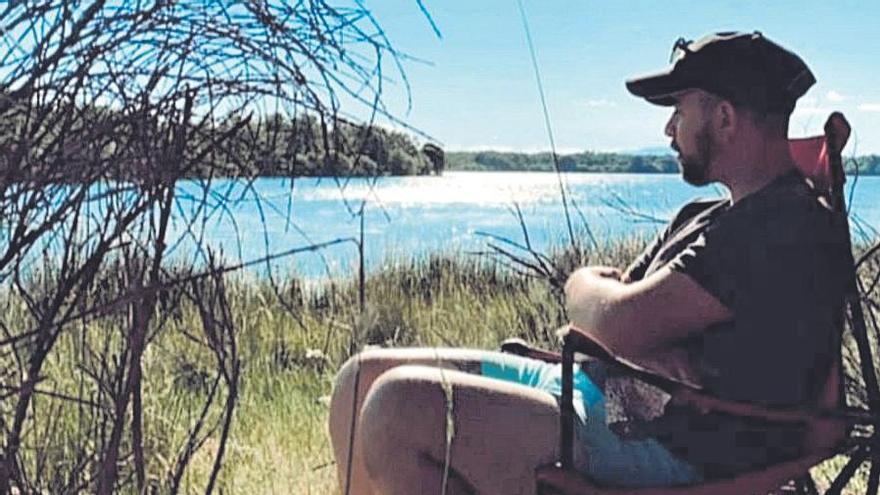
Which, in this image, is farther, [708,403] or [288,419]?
[288,419]

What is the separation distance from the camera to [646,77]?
2.44 meters

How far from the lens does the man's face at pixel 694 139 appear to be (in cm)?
237

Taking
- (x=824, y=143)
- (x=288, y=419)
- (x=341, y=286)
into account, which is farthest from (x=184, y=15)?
(x=341, y=286)

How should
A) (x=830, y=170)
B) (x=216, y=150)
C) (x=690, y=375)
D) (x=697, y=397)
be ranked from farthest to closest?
1. (x=830, y=170)
2. (x=690, y=375)
3. (x=697, y=397)
4. (x=216, y=150)

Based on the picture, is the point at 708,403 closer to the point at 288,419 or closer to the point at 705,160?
the point at 705,160

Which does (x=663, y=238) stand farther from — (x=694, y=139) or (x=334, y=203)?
(x=334, y=203)

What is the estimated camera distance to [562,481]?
205 centimetres

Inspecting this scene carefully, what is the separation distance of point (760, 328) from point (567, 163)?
1369mm

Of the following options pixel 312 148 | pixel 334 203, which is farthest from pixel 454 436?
pixel 312 148

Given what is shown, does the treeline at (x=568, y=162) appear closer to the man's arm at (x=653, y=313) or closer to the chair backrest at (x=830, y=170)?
the chair backrest at (x=830, y=170)

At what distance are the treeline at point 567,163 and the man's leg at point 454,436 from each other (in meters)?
0.56

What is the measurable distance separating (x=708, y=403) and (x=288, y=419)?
2103 millimetres

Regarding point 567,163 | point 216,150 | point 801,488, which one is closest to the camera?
point 216,150

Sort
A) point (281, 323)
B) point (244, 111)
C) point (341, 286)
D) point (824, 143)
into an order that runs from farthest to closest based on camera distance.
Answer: point (341, 286), point (281, 323), point (824, 143), point (244, 111)
